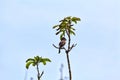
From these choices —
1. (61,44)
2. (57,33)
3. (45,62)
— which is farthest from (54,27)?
(45,62)

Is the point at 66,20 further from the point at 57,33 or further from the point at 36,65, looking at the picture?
the point at 36,65

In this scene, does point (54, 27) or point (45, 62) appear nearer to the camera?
point (54, 27)

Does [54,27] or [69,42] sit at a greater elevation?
[54,27]

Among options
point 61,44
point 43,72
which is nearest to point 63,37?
point 61,44

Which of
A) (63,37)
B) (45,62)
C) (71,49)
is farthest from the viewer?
(45,62)

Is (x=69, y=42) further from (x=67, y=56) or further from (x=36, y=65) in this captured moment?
(x=36, y=65)

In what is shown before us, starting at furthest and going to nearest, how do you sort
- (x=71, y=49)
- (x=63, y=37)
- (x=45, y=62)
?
(x=45, y=62) < (x=63, y=37) < (x=71, y=49)

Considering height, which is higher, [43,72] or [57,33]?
[57,33]

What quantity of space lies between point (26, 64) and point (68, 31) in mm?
6753

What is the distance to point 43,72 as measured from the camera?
27.9 m

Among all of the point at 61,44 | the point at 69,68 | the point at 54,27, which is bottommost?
the point at 69,68

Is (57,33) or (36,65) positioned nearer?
(57,33)

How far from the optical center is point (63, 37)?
2709 centimetres

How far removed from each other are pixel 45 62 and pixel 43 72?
4680 millimetres
